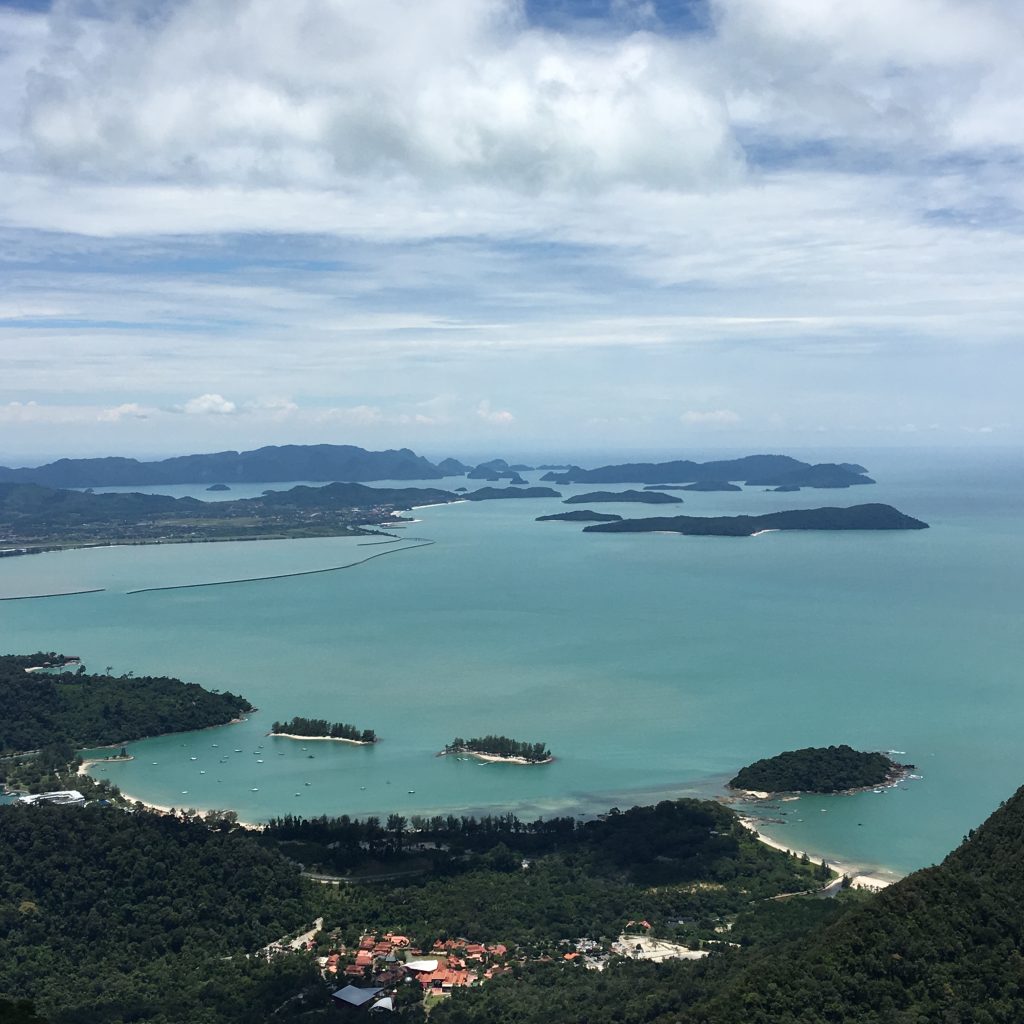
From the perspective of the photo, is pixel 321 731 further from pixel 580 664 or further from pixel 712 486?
pixel 712 486

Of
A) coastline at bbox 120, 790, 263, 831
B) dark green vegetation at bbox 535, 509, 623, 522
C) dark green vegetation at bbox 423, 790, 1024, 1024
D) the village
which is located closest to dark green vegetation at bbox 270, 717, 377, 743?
coastline at bbox 120, 790, 263, 831

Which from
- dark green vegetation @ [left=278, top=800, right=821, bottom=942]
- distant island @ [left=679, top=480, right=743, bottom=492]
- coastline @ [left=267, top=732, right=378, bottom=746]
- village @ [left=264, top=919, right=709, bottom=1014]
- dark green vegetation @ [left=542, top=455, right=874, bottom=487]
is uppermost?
dark green vegetation @ [left=542, top=455, right=874, bottom=487]

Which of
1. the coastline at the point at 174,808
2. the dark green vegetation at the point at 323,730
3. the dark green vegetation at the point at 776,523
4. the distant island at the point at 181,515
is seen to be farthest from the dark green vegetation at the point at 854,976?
the distant island at the point at 181,515

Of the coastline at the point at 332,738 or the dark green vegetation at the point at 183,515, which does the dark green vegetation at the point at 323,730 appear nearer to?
the coastline at the point at 332,738

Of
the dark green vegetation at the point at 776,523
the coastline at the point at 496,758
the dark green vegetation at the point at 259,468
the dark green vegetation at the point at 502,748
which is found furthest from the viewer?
the dark green vegetation at the point at 259,468

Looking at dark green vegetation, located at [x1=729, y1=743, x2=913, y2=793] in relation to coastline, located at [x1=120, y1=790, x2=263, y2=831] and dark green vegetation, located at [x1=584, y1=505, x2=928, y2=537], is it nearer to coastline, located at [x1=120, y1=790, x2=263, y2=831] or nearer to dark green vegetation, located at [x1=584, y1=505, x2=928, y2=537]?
coastline, located at [x1=120, y1=790, x2=263, y2=831]

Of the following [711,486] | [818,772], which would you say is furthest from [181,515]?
[818,772]
